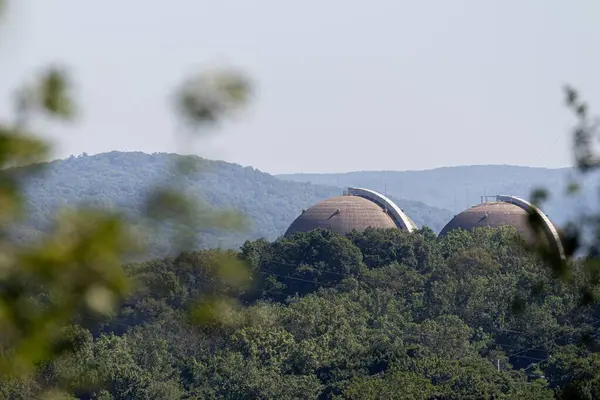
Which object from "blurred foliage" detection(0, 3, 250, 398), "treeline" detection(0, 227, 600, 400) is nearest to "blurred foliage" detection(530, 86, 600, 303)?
"blurred foliage" detection(0, 3, 250, 398)

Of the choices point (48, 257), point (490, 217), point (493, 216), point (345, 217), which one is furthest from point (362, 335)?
A: point (48, 257)

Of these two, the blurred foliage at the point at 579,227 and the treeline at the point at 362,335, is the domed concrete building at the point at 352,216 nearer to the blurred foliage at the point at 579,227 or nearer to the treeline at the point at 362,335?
the treeline at the point at 362,335

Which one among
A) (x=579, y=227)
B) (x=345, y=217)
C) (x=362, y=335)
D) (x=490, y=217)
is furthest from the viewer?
(x=490, y=217)

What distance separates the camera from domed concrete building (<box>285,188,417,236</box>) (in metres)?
52.5

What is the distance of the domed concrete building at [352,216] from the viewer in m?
52.5

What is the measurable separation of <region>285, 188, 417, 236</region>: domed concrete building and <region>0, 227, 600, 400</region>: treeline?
351 centimetres

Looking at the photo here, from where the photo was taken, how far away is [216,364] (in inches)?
1280

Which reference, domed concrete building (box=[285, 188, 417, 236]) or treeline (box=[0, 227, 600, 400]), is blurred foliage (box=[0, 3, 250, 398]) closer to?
treeline (box=[0, 227, 600, 400])

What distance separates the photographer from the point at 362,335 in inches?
1387

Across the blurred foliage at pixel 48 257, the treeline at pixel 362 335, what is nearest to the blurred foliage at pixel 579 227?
the blurred foliage at pixel 48 257

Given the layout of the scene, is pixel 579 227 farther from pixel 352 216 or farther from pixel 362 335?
pixel 352 216

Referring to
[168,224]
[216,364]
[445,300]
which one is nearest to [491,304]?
[445,300]

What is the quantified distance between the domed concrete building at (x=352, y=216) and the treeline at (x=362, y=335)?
3507 mm

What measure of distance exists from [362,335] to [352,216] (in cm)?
1791
